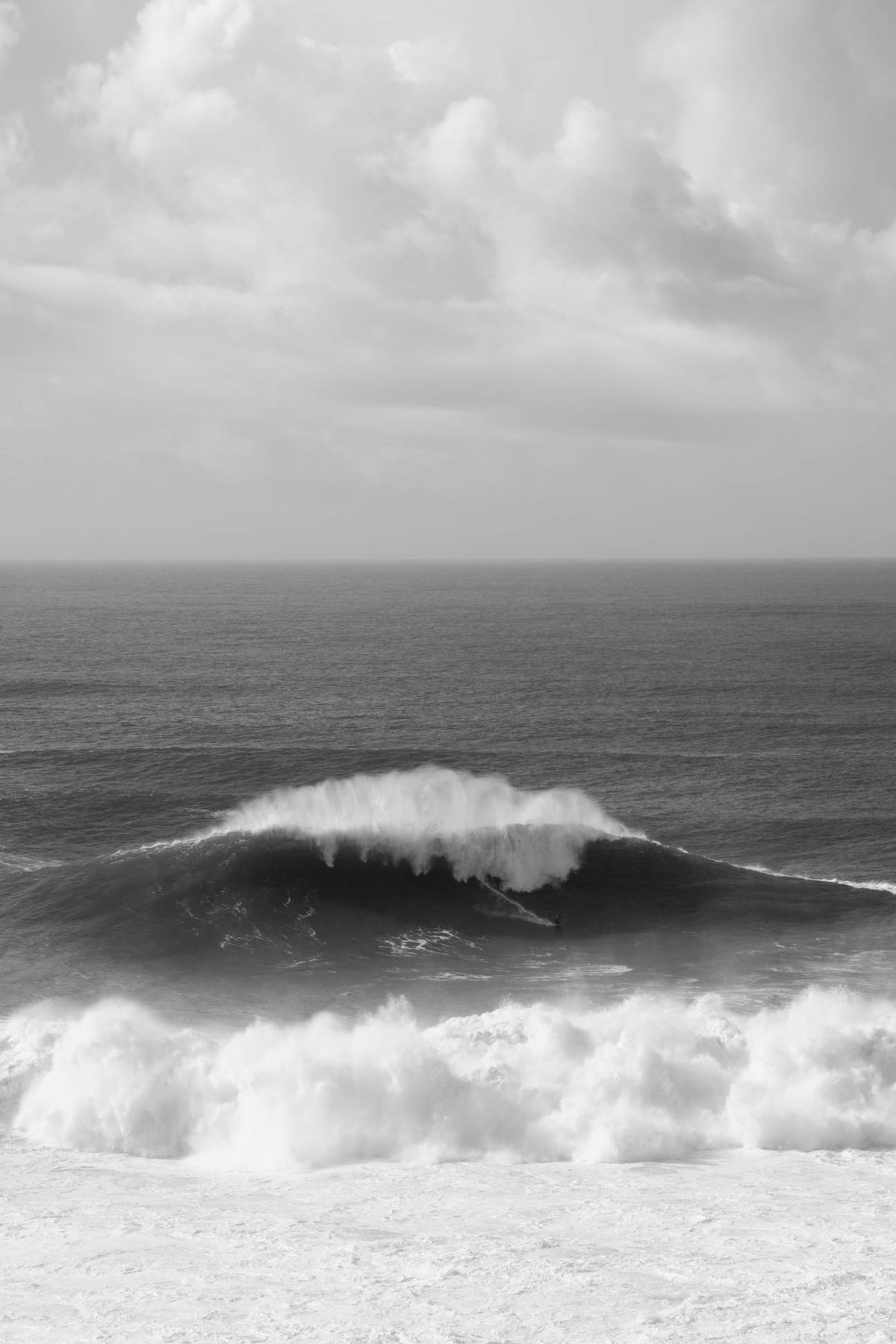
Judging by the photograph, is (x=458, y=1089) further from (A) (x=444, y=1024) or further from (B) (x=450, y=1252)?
(B) (x=450, y=1252)

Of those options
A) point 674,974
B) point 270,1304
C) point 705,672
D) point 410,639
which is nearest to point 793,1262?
point 270,1304

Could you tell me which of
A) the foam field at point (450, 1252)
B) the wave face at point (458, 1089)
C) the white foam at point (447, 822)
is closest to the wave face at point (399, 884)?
the white foam at point (447, 822)

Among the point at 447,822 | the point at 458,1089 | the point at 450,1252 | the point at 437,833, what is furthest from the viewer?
the point at 447,822

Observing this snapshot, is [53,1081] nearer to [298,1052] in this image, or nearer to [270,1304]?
[298,1052]

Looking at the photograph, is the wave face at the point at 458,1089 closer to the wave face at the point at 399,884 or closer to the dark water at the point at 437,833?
the dark water at the point at 437,833

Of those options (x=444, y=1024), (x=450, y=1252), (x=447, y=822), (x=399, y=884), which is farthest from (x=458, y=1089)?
(x=447, y=822)

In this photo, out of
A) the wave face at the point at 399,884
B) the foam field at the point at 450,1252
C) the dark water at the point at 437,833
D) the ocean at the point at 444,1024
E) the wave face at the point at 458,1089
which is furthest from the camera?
the wave face at the point at 399,884
